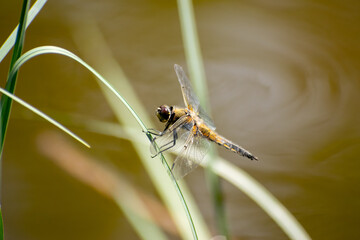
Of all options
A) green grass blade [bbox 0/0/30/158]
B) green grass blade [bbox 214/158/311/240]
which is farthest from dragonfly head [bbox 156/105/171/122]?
green grass blade [bbox 0/0/30/158]

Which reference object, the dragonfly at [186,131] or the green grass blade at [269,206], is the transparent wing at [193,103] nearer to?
the dragonfly at [186,131]

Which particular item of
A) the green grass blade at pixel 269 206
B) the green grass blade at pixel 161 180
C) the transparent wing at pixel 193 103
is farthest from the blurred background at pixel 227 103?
the green grass blade at pixel 269 206

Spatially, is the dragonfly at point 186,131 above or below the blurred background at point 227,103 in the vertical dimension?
below

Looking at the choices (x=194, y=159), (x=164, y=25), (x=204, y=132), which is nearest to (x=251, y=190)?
(x=194, y=159)

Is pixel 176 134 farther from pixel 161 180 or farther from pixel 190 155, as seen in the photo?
pixel 161 180

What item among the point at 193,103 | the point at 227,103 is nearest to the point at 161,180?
the point at 193,103

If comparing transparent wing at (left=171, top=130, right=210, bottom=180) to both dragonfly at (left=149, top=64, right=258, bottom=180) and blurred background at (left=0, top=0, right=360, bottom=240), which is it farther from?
blurred background at (left=0, top=0, right=360, bottom=240)
